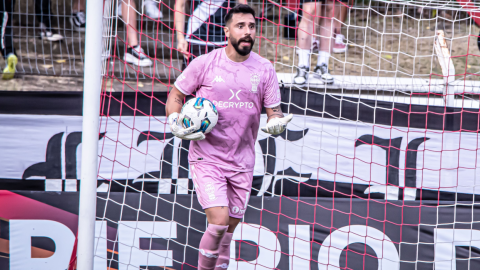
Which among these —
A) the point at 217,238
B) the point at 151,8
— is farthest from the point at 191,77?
the point at 151,8

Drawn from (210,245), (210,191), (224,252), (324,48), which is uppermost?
(324,48)

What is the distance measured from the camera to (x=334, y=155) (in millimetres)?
4324

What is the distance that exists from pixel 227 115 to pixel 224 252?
0.93 metres

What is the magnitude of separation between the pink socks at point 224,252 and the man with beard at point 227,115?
2cm

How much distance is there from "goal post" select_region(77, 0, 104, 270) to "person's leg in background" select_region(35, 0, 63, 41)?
244 cm

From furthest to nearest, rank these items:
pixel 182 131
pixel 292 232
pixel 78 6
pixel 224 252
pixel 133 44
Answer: pixel 78 6 < pixel 133 44 < pixel 292 232 < pixel 224 252 < pixel 182 131

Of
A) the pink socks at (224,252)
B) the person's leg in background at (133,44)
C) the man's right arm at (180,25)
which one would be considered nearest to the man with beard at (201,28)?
the man's right arm at (180,25)

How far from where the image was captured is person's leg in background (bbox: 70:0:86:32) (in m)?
5.66

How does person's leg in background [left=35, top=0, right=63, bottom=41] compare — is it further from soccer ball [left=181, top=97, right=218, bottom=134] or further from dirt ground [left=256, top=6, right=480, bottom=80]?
soccer ball [left=181, top=97, right=218, bottom=134]

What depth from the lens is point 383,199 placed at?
4262 millimetres

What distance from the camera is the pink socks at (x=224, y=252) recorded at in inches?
125

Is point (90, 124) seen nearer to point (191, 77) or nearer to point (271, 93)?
point (191, 77)

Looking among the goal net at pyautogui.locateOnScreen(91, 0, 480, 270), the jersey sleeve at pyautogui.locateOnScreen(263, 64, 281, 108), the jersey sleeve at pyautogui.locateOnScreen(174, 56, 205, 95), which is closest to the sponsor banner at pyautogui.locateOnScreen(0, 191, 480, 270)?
the goal net at pyautogui.locateOnScreen(91, 0, 480, 270)

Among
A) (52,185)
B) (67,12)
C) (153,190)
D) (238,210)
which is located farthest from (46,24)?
(238,210)
